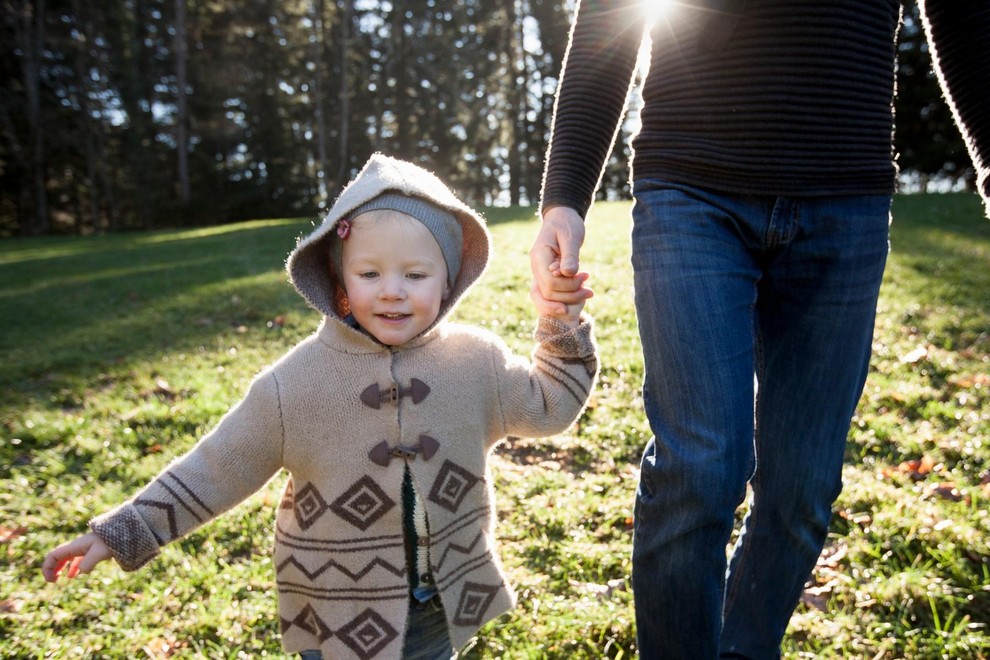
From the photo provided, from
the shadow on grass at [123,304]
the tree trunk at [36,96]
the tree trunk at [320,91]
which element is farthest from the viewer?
the tree trunk at [320,91]

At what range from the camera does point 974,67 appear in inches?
71.7

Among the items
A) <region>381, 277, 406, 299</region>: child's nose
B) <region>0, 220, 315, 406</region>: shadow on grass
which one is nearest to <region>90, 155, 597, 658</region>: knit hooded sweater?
<region>381, 277, 406, 299</region>: child's nose

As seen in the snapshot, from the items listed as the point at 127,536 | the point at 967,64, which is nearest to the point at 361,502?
the point at 127,536

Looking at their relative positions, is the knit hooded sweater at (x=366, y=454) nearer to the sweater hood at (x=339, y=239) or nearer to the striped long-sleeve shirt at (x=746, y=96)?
the sweater hood at (x=339, y=239)

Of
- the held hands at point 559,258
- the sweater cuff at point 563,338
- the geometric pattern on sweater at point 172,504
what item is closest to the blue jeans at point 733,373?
the held hands at point 559,258

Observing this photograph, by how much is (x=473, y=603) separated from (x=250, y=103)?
1131 inches

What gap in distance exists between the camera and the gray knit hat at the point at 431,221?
183 centimetres

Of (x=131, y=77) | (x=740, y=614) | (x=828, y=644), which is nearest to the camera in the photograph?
(x=740, y=614)

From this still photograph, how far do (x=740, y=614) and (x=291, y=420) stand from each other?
50.7 inches

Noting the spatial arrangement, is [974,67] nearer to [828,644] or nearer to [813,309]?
[813,309]

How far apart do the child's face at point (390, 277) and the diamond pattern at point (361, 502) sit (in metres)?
0.36

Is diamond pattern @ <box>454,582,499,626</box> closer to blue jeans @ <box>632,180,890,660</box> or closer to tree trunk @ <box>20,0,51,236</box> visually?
blue jeans @ <box>632,180,890,660</box>

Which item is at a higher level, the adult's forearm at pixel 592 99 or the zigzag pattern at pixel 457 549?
the adult's forearm at pixel 592 99

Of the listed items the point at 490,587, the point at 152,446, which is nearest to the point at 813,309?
the point at 490,587
